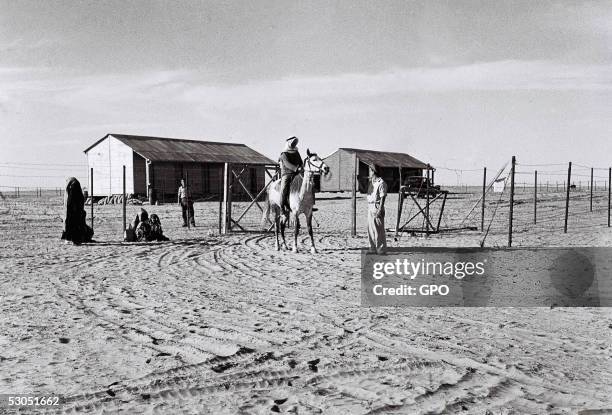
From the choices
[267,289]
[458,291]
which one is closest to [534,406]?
[458,291]

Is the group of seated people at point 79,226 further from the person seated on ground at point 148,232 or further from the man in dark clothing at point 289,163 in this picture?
the man in dark clothing at point 289,163

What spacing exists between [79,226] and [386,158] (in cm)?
4841

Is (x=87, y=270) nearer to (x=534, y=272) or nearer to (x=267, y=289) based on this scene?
(x=267, y=289)

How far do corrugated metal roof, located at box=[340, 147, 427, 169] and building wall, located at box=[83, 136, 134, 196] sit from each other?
22165 mm

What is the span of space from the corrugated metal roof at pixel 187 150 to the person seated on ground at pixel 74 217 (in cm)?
2547

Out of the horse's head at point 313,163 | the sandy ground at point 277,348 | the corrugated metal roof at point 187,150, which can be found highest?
the corrugated metal roof at point 187,150

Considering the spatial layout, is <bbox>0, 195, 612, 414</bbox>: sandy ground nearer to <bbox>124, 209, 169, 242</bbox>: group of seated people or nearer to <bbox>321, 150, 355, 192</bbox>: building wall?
<bbox>124, 209, 169, 242</bbox>: group of seated people

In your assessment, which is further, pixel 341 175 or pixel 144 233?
pixel 341 175

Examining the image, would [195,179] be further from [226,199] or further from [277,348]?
[277,348]

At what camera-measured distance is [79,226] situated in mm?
15891

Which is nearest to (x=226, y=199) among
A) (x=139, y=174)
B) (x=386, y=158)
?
(x=139, y=174)

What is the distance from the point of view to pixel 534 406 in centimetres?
439

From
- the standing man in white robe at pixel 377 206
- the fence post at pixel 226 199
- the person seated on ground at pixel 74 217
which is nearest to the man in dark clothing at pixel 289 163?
the standing man in white robe at pixel 377 206

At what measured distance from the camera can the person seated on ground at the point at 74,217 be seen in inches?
620
